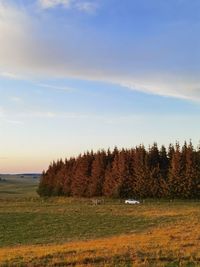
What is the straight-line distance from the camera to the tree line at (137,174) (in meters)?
84.4

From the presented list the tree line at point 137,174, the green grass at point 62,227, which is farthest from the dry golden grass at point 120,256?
the tree line at point 137,174

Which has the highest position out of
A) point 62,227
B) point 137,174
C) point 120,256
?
point 137,174

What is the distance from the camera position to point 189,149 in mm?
88250

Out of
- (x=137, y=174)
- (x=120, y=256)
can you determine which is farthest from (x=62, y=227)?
(x=137, y=174)

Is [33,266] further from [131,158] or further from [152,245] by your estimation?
[131,158]

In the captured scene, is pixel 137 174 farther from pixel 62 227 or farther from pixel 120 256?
pixel 120 256

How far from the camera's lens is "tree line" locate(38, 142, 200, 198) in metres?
84.4

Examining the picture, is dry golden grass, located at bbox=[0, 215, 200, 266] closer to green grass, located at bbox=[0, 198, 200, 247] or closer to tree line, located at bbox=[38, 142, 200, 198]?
green grass, located at bbox=[0, 198, 200, 247]

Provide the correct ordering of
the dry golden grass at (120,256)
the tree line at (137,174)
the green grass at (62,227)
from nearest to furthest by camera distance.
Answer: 1. the dry golden grass at (120,256)
2. the green grass at (62,227)
3. the tree line at (137,174)

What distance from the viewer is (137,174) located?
90.4 metres

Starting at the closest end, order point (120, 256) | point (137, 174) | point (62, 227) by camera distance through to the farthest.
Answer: point (120, 256) < point (62, 227) < point (137, 174)

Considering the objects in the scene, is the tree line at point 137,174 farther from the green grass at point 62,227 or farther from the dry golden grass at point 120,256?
the dry golden grass at point 120,256

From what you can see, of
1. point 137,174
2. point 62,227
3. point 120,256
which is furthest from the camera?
point 137,174

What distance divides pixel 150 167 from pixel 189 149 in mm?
7879
